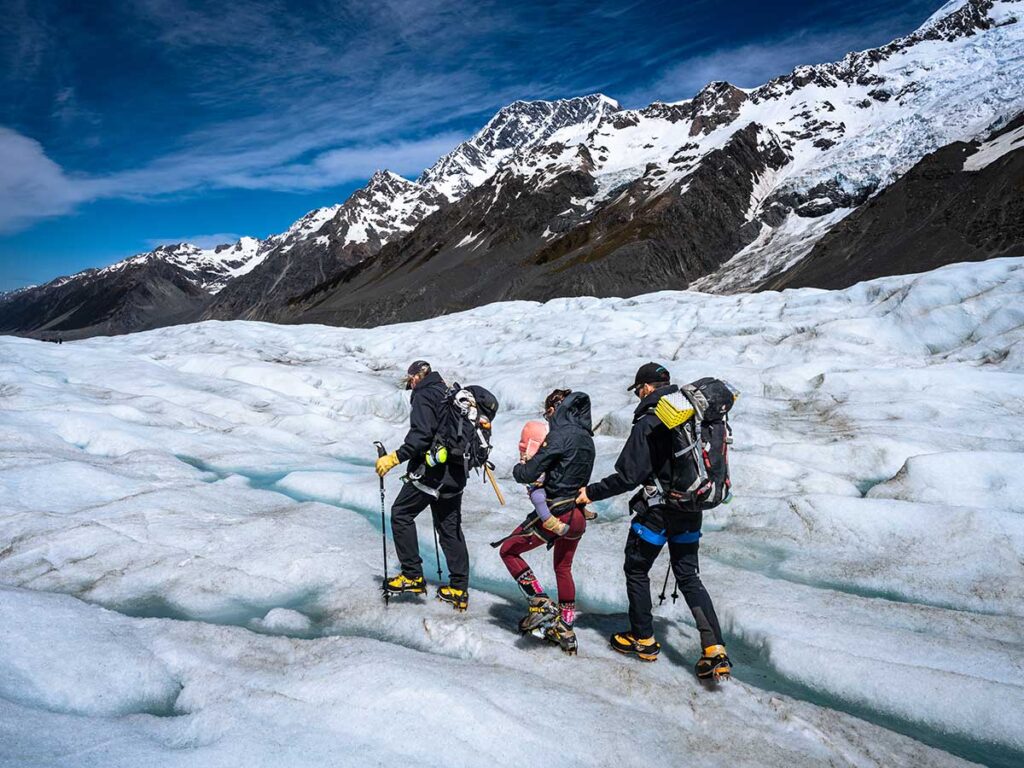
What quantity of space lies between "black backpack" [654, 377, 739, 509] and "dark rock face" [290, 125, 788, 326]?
11388 cm

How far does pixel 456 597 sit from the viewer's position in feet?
24.8

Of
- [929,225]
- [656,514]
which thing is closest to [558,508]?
[656,514]

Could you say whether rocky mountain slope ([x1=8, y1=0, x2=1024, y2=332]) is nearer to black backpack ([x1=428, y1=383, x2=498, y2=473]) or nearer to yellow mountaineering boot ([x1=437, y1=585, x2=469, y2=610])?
black backpack ([x1=428, y1=383, x2=498, y2=473])

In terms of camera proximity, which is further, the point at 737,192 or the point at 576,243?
the point at 737,192

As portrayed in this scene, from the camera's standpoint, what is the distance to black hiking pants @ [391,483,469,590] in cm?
751

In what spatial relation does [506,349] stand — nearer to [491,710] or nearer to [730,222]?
[491,710]

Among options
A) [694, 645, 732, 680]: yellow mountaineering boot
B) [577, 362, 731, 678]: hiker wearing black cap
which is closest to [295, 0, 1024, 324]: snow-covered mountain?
[577, 362, 731, 678]: hiker wearing black cap

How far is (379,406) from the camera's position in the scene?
25.6 metres

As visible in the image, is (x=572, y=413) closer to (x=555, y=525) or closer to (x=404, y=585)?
(x=555, y=525)

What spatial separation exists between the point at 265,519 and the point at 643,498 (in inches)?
296

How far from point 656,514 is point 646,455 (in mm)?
622

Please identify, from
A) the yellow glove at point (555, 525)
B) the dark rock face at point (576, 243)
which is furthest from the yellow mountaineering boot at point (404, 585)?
the dark rock face at point (576, 243)

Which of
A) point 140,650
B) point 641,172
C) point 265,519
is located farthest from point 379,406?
point 641,172

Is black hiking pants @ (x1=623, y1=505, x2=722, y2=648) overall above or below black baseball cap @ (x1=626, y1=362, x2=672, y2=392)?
below
